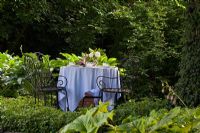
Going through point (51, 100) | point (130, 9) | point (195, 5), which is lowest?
point (51, 100)

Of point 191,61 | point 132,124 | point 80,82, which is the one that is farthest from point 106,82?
point 132,124

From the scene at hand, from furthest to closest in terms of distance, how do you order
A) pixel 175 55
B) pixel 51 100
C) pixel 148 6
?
pixel 148 6 → pixel 175 55 → pixel 51 100

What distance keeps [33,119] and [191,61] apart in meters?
2.03

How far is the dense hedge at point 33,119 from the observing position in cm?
525

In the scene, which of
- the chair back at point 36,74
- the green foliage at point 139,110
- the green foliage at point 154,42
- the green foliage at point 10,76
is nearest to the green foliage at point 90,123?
the green foliage at point 139,110

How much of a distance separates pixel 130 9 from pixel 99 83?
258 inches

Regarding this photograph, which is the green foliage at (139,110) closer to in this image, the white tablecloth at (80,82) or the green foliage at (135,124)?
the white tablecloth at (80,82)

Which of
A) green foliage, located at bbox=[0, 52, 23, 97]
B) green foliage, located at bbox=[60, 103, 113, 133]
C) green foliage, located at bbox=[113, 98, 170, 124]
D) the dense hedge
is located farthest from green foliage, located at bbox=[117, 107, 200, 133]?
green foliage, located at bbox=[0, 52, 23, 97]

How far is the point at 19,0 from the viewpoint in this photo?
46.2ft

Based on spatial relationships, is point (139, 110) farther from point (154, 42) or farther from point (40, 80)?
point (154, 42)

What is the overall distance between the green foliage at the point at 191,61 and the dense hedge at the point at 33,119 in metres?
1.31

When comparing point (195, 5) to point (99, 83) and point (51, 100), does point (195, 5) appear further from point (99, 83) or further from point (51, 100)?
point (51, 100)

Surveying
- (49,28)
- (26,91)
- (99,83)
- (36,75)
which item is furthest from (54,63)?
(49,28)

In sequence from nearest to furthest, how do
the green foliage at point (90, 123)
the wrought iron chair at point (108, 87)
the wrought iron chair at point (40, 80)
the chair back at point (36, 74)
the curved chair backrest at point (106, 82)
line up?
1. the green foliage at point (90, 123)
2. the wrought iron chair at point (108, 87)
3. the curved chair backrest at point (106, 82)
4. the wrought iron chair at point (40, 80)
5. the chair back at point (36, 74)
